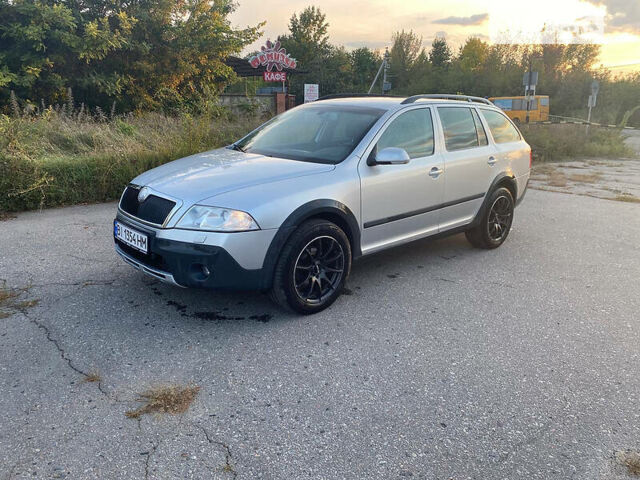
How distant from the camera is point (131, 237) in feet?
12.1

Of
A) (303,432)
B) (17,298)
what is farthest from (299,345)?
(17,298)

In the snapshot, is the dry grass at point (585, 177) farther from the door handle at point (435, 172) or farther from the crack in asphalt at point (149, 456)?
the crack in asphalt at point (149, 456)

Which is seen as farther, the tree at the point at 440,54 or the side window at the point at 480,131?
the tree at the point at 440,54

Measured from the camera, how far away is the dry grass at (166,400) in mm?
2613

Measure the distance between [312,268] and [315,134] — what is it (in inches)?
55.7

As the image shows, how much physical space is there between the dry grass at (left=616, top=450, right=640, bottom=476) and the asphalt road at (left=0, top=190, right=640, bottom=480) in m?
0.05

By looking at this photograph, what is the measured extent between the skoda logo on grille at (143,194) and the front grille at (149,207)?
0.02 m

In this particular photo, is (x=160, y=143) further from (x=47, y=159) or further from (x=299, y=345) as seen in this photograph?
(x=299, y=345)

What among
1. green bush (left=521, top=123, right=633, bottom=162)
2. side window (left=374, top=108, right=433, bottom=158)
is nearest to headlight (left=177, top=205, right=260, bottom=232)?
side window (left=374, top=108, right=433, bottom=158)

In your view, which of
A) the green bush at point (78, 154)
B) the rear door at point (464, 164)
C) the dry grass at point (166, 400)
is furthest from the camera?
the green bush at point (78, 154)

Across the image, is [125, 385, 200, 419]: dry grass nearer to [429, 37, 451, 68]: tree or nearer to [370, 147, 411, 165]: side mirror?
[370, 147, 411, 165]: side mirror

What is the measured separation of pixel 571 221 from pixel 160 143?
6.71 m

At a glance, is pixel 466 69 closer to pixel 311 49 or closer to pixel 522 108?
pixel 311 49

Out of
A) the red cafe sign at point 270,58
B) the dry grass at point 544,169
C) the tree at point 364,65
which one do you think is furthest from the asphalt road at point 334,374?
the tree at point 364,65
